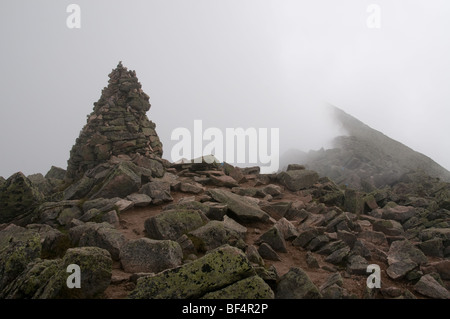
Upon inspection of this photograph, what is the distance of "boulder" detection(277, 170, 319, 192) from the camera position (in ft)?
81.3

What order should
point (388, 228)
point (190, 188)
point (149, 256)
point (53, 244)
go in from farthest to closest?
point (190, 188) < point (388, 228) < point (53, 244) < point (149, 256)

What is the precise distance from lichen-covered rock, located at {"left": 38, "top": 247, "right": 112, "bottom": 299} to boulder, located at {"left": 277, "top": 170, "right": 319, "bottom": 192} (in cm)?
1817

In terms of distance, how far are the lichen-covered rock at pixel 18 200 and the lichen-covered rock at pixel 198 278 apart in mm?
12421

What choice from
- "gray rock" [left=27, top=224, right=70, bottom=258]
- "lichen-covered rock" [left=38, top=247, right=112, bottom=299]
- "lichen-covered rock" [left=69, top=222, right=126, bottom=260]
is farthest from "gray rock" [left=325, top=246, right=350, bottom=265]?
"gray rock" [left=27, top=224, right=70, bottom=258]

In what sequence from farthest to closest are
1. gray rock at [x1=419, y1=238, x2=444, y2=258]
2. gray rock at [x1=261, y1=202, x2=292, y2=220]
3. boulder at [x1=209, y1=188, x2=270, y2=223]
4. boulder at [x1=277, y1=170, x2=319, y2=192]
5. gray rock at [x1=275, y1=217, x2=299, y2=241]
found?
boulder at [x1=277, y1=170, x2=319, y2=192] → gray rock at [x1=261, y1=202, x2=292, y2=220] → boulder at [x1=209, y1=188, x2=270, y2=223] → gray rock at [x1=275, y1=217, x2=299, y2=241] → gray rock at [x1=419, y1=238, x2=444, y2=258]

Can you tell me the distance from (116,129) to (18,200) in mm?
10093

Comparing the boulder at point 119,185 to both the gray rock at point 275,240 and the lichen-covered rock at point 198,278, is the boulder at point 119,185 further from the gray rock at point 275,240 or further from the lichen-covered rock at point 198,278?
the lichen-covered rock at point 198,278

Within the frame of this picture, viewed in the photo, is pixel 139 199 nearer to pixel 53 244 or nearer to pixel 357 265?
pixel 53 244

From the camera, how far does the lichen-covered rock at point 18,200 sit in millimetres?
16719

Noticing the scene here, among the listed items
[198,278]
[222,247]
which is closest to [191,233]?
[222,247]

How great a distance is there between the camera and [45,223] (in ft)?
51.0

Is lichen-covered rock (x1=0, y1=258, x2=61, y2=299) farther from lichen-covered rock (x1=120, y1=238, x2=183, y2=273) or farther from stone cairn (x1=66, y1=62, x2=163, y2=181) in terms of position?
stone cairn (x1=66, y1=62, x2=163, y2=181)

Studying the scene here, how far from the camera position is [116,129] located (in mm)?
25531
